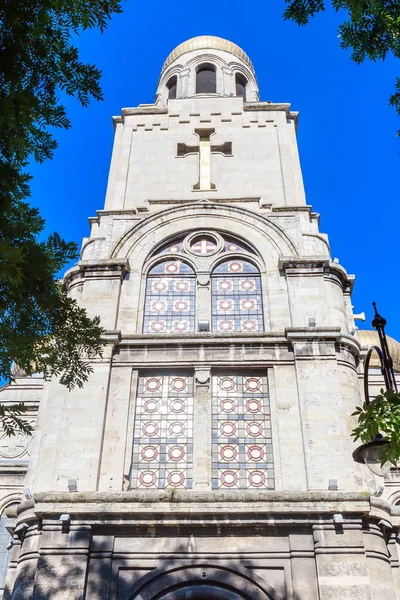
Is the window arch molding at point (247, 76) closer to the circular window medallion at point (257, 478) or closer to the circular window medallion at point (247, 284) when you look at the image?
the circular window medallion at point (247, 284)

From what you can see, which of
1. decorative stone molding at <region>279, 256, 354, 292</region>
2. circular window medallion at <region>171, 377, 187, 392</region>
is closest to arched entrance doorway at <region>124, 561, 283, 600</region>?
circular window medallion at <region>171, 377, 187, 392</region>

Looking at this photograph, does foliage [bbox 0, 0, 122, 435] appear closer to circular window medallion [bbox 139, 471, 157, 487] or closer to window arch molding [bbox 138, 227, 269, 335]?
circular window medallion [bbox 139, 471, 157, 487]

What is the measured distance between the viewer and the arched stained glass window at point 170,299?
17406 mm

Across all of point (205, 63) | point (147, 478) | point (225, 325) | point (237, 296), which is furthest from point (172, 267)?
point (205, 63)

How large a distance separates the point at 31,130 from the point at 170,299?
9078 millimetres

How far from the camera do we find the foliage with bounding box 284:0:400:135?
353 inches

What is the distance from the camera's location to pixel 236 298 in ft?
58.9

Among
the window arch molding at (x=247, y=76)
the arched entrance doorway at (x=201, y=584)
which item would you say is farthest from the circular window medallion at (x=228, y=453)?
the window arch molding at (x=247, y=76)

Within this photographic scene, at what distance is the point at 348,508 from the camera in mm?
12852

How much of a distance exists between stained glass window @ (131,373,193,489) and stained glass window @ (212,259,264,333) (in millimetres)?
2125

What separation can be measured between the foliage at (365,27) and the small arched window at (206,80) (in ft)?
60.5

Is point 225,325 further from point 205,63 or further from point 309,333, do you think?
point 205,63

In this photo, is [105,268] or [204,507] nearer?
[204,507]

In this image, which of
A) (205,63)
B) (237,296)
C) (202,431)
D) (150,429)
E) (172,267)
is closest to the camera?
(202,431)
